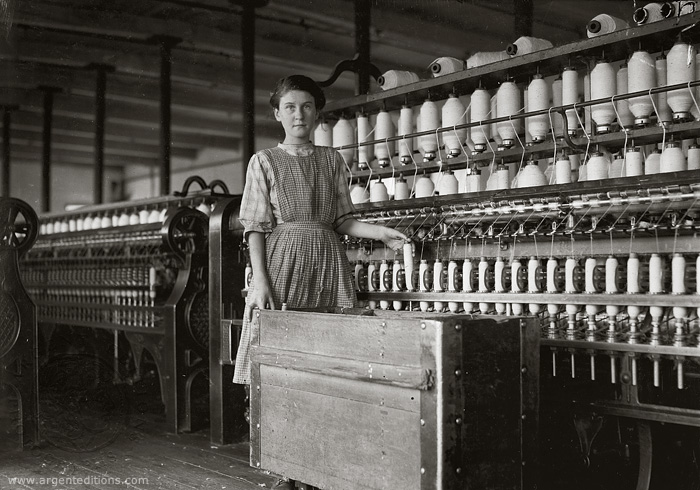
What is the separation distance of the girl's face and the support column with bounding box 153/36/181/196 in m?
5.18

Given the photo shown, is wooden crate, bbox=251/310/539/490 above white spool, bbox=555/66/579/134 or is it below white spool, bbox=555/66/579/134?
below

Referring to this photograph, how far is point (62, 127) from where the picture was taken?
40.2 ft

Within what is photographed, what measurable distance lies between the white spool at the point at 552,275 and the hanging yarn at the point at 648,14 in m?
1.13

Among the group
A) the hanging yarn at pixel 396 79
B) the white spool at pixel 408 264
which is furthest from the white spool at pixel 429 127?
the white spool at pixel 408 264

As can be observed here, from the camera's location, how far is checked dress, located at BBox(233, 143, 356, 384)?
2826 millimetres

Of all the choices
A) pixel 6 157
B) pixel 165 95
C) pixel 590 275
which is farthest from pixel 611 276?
pixel 6 157

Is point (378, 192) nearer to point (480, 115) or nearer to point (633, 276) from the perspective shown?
point (480, 115)

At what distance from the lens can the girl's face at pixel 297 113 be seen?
2805mm

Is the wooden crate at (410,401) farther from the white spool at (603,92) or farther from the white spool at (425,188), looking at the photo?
the white spool at (425,188)

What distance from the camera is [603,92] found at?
3.14m

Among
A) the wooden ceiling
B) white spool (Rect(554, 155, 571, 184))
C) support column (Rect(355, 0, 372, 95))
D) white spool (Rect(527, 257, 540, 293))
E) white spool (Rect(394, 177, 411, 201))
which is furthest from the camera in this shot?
the wooden ceiling

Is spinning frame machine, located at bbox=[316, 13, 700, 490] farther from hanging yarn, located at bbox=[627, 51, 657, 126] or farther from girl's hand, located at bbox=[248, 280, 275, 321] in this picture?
girl's hand, located at bbox=[248, 280, 275, 321]

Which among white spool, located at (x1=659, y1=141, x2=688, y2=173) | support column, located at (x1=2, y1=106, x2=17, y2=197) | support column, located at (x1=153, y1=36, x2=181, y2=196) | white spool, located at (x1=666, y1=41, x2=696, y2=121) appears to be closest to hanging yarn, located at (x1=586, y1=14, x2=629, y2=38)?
white spool, located at (x1=666, y1=41, x2=696, y2=121)

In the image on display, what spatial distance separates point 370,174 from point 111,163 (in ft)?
43.7
